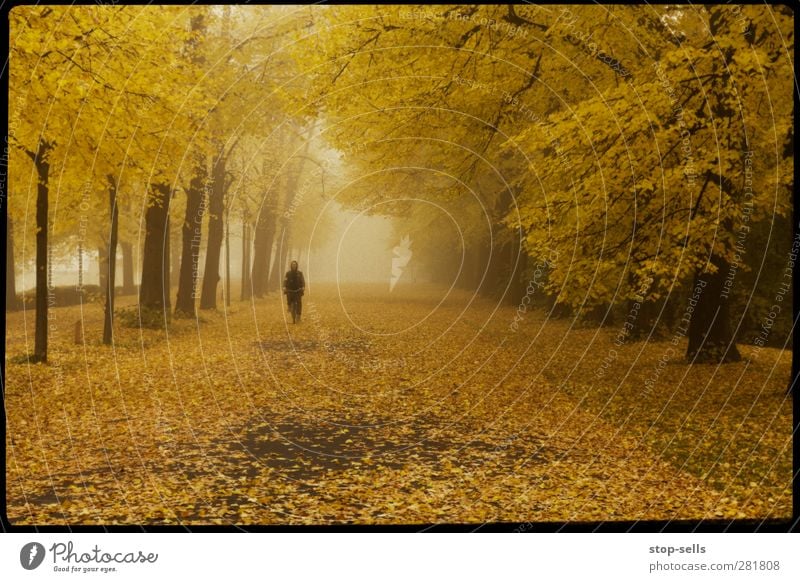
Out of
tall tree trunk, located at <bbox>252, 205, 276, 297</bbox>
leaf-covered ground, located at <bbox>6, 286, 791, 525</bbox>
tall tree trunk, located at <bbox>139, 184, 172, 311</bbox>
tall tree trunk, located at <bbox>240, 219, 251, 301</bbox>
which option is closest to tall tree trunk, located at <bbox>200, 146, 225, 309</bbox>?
tall tree trunk, located at <bbox>240, 219, 251, 301</bbox>

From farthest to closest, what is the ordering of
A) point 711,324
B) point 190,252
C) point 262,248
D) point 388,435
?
point 262,248
point 190,252
point 711,324
point 388,435

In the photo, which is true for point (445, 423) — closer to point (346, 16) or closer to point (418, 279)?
point (346, 16)

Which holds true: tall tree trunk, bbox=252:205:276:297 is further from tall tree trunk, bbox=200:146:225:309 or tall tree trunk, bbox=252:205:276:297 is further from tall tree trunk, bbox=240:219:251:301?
tall tree trunk, bbox=200:146:225:309

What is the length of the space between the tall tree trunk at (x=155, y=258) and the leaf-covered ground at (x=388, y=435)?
2771 mm

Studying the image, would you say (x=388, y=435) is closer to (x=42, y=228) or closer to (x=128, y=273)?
(x=42, y=228)

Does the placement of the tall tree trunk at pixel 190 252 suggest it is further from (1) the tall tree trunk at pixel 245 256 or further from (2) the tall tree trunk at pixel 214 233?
(1) the tall tree trunk at pixel 245 256

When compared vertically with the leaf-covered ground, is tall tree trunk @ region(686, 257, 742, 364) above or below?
above

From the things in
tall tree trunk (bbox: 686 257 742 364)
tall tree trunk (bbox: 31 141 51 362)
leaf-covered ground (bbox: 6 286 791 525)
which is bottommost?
leaf-covered ground (bbox: 6 286 791 525)

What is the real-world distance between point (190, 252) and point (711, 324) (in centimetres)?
1933

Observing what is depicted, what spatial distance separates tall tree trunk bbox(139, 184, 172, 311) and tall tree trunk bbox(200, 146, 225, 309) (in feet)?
17.9

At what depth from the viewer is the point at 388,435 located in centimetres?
1212

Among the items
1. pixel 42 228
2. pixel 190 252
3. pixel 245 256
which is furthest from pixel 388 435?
pixel 245 256

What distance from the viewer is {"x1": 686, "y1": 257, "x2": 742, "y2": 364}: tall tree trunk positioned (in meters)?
17.6

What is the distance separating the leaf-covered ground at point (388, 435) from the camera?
340 inches
